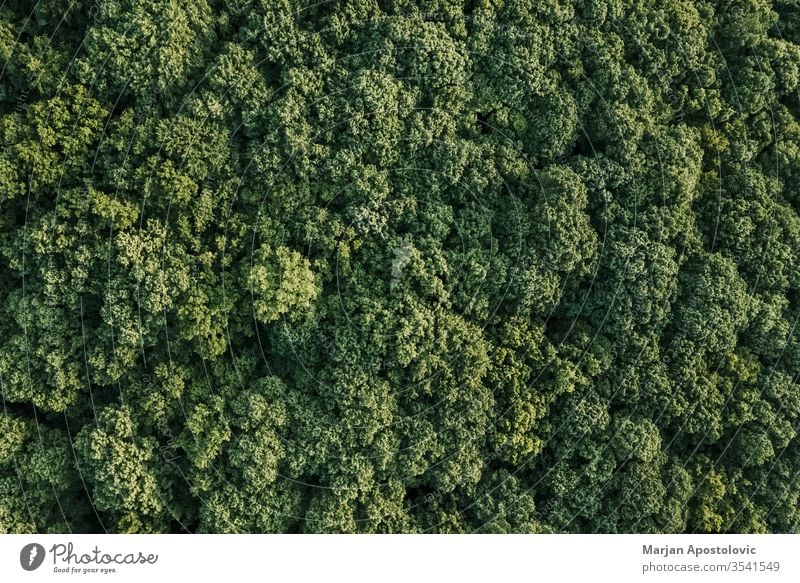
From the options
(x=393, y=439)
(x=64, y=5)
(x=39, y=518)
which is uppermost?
(x=64, y=5)

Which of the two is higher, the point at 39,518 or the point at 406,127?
the point at 406,127

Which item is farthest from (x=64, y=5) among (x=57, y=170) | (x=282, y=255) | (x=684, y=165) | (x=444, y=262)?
(x=684, y=165)

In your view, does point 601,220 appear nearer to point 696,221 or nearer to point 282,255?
point 696,221
